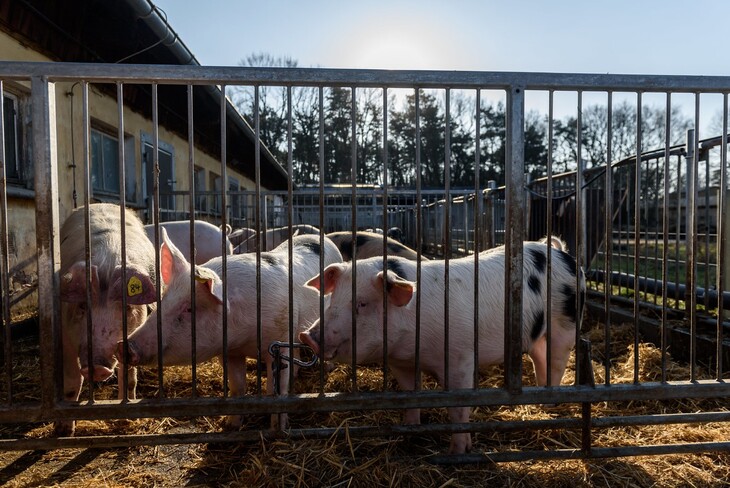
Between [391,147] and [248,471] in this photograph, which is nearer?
[248,471]

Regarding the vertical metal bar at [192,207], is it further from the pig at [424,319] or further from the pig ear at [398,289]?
the pig ear at [398,289]

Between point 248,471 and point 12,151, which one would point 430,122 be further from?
point 248,471

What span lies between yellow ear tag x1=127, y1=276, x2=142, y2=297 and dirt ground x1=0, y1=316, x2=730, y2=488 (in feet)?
3.12

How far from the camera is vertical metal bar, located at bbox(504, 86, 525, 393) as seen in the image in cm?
272

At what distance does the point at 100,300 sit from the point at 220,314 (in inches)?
29.5

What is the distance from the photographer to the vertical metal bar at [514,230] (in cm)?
272

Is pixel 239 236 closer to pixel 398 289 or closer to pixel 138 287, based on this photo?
pixel 138 287

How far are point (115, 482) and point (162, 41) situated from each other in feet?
20.9

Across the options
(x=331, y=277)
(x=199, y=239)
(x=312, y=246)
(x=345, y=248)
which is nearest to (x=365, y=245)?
(x=345, y=248)

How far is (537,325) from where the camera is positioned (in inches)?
152

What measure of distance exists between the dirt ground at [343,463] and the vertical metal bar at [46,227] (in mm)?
624

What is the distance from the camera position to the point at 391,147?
32.0 metres

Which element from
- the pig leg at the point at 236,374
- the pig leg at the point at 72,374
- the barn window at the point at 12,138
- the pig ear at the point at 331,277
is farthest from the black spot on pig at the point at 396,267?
the barn window at the point at 12,138

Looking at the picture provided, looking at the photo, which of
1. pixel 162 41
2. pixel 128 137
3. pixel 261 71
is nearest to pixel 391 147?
pixel 128 137
